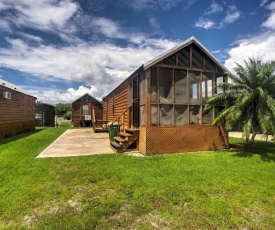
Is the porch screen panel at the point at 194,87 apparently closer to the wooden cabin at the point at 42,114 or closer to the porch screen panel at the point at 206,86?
the porch screen panel at the point at 206,86

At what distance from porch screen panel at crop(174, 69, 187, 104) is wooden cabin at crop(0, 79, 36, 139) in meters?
10.5

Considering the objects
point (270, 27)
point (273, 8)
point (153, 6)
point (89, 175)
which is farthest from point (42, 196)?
point (270, 27)

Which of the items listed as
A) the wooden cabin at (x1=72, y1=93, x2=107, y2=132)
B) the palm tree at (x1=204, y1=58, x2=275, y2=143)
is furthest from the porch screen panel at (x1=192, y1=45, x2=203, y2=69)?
the wooden cabin at (x1=72, y1=93, x2=107, y2=132)

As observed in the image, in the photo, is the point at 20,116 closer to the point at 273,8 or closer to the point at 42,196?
the point at 42,196

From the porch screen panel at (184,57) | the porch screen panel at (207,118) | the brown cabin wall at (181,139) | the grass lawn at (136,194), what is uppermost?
the porch screen panel at (184,57)

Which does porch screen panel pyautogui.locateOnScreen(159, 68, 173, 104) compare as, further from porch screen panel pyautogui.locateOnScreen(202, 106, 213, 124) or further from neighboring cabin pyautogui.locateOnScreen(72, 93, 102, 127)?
neighboring cabin pyautogui.locateOnScreen(72, 93, 102, 127)

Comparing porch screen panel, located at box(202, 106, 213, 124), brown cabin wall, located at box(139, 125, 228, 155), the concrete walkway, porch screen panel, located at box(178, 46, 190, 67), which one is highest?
porch screen panel, located at box(178, 46, 190, 67)

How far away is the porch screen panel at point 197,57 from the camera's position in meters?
8.34

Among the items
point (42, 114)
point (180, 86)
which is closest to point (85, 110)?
point (42, 114)

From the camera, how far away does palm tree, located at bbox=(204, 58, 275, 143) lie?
7.07 meters

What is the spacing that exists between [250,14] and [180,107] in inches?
261

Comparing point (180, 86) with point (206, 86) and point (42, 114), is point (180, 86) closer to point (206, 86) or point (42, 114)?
point (206, 86)

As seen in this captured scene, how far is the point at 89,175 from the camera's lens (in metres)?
4.91

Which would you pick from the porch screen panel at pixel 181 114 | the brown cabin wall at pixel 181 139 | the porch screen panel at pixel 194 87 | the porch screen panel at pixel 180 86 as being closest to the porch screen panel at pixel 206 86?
the porch screen panel at pixel 194 87
